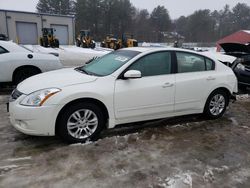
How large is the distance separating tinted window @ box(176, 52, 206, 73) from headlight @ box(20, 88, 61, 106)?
224cm

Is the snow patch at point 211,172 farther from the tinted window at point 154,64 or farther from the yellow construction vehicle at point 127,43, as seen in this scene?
the yellow construction vehicle at point 127,43

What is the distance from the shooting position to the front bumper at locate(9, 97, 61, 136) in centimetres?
342

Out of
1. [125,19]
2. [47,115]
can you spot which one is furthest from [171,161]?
[125,19]

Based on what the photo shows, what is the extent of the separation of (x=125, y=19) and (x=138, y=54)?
188 ft

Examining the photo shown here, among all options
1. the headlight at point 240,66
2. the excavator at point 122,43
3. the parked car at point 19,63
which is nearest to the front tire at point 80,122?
the parked car at point 19,63

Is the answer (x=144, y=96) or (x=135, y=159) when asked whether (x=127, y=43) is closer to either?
(x=144, y=96)

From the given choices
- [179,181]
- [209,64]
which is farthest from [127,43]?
[179,181]

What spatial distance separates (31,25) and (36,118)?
85.3 feet

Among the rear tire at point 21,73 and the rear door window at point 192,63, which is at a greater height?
the rear door window at point 192,63

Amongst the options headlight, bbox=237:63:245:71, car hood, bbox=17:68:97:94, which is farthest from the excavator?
car hood, bbox=17:68:97:94

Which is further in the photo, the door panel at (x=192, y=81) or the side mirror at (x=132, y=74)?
the door panel at (x=192, y=81)

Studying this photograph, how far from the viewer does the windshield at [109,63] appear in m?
4.08

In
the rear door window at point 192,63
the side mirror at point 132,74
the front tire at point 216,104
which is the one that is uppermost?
the rear door window at point 192,63

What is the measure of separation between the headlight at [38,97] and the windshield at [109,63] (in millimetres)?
870
